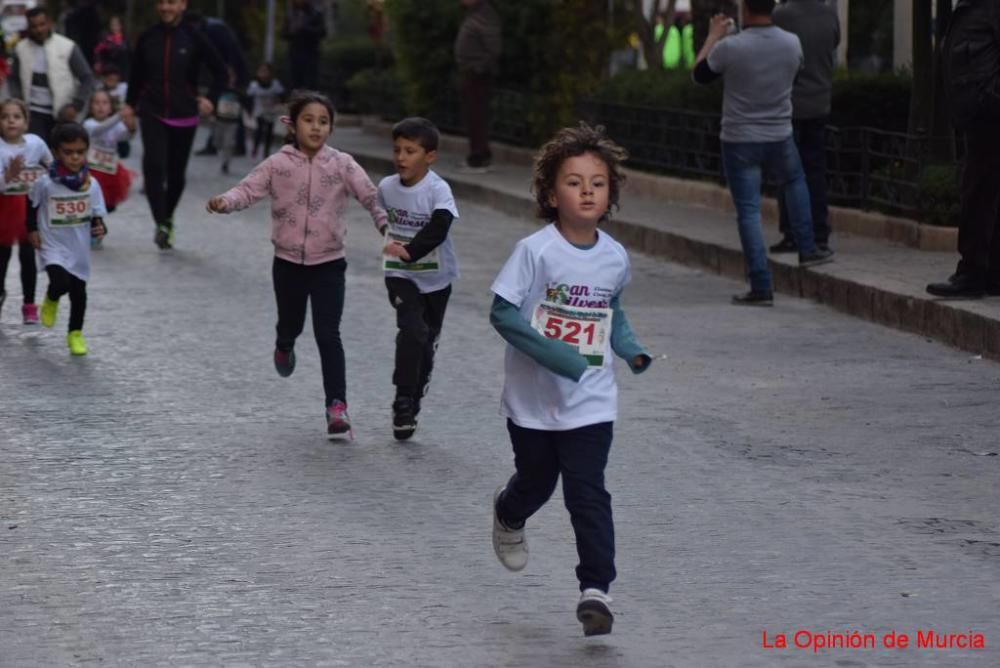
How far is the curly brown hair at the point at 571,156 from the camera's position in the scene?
6.19 meters

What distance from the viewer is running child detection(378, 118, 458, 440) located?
9.05 meters

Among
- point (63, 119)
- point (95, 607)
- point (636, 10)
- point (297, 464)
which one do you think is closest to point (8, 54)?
point (63, 119)

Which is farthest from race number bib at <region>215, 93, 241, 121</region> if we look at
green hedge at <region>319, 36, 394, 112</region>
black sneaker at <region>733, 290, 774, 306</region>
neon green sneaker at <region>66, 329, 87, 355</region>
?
green hedge at <region>319, 36, 394, 112</region>

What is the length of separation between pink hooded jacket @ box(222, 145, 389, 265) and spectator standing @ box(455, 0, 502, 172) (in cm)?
1356

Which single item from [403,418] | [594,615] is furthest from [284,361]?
[594,615]

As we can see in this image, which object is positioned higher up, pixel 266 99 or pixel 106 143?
pixel 106 143

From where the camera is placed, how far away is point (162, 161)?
671 inches

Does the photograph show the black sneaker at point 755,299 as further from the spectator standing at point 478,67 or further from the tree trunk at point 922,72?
the spectator standing at point 478,67

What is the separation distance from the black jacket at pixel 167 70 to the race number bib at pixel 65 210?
5174 millimetres

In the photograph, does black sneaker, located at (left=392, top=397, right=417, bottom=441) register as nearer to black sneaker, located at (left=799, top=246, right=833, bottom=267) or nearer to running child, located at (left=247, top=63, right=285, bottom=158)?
black sneaker, located at (left=799, top=246, right=833, bottom=267)

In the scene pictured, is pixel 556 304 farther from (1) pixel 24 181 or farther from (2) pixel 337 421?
(1) pixel 24 181

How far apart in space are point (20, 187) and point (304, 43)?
1796cm

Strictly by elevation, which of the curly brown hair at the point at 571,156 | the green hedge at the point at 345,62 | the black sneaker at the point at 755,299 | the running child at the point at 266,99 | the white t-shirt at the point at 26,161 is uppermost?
the curly brown hair at the point at 571,156


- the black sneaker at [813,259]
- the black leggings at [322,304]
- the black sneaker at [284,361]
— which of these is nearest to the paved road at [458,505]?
the black sneaker at [284,361]
